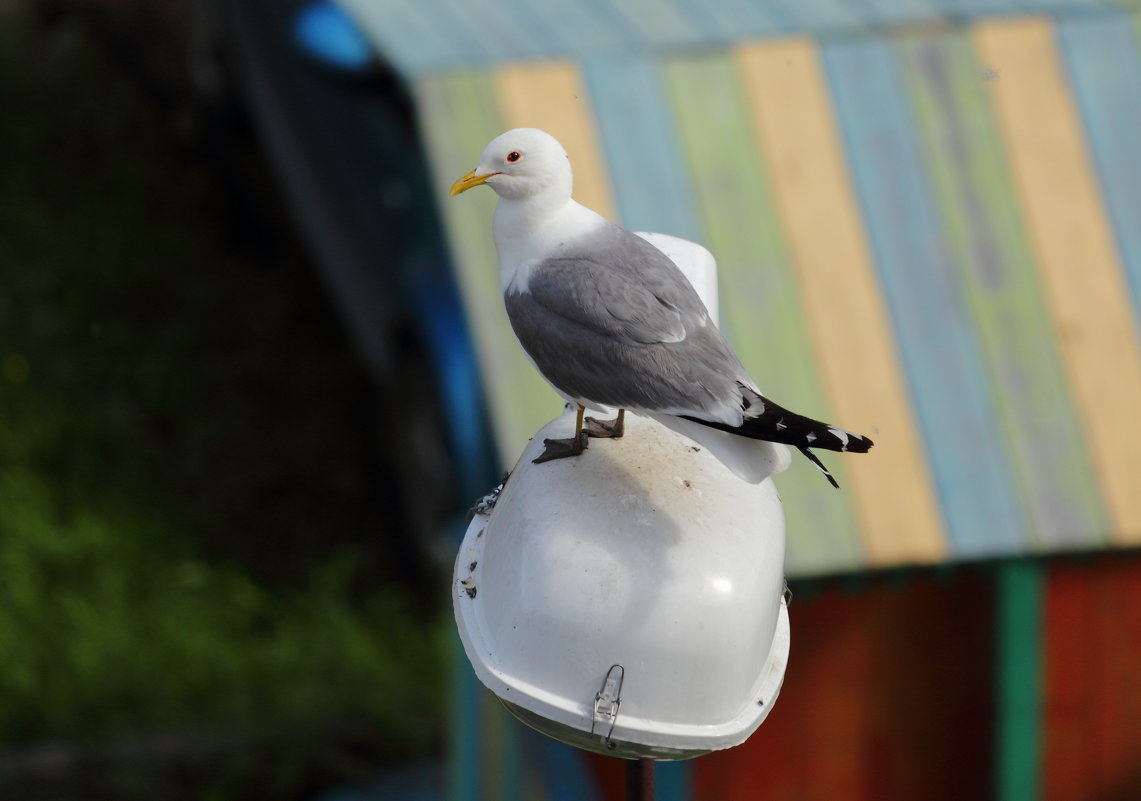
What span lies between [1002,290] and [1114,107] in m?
0.63

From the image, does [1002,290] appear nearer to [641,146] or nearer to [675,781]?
[641,146]

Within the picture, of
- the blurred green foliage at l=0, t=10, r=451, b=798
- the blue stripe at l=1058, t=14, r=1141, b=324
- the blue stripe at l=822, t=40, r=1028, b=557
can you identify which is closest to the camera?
the blue stripe at l=822, t=40, r=1028, b=557

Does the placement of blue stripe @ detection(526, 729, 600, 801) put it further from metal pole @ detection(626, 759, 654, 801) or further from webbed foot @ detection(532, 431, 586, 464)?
metal pole @ detection(626, 759, 654, 801)

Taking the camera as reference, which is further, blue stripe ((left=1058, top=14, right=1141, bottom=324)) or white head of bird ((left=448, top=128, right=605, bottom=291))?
blue stripe ((left=1058, top=14, right=1141, bottom=324))

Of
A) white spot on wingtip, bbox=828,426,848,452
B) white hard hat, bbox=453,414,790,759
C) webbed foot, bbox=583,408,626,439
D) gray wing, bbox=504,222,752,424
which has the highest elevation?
gray wing, bbox=504,222,752,424

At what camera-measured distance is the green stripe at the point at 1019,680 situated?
3.61m

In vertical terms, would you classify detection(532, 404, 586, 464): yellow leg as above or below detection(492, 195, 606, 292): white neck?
below

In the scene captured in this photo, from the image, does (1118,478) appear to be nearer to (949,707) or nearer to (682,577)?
(949,707)

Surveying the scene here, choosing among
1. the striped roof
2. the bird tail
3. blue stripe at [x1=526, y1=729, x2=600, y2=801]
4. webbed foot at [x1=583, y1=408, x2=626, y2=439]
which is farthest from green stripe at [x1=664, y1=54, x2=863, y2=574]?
the bird tail

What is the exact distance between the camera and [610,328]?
2.12 m

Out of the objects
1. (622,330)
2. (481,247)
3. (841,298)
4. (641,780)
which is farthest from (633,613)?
(841,298)

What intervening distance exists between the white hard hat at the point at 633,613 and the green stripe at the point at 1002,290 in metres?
1.95

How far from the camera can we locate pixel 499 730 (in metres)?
3.77

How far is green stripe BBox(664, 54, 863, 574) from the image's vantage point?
3.47 meters
